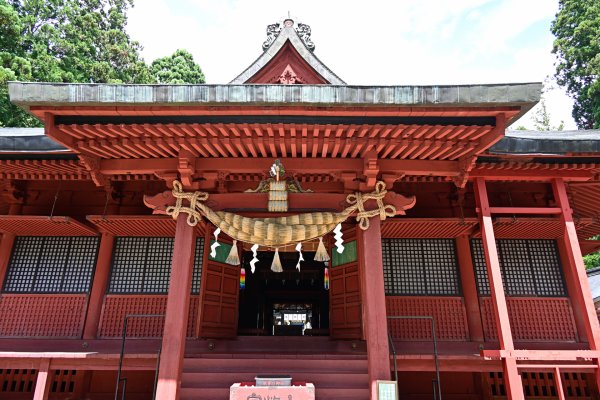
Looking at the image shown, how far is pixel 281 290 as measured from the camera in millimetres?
19656

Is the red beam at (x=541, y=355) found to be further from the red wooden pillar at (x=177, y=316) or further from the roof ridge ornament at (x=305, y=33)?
the roof ridge ornament at (x=305, y=33)

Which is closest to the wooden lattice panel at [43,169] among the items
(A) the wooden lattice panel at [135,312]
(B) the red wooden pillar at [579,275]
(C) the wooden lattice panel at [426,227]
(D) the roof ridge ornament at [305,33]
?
(A) the wooden lattice panel at [135,312]

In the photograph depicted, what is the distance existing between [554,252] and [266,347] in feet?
25.6

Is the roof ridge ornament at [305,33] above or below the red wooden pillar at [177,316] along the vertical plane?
above

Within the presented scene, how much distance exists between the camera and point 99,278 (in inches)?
378

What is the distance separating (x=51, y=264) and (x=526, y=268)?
12.1m

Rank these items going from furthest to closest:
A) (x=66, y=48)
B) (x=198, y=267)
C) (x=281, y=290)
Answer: (x=66, y=48) < (x=281, y=290) < (x=198, y=267)

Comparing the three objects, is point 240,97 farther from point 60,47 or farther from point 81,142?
point 60,47

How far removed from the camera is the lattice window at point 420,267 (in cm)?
977

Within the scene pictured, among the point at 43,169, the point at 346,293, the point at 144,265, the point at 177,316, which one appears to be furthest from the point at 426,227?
the point at 43,169

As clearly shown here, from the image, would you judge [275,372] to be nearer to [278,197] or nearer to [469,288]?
[278,197]

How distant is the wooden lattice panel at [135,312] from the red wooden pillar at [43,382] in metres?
1.76

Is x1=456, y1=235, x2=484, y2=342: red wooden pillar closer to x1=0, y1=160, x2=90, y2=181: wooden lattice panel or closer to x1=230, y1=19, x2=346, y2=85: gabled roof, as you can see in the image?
x1=230, y1=19, x2=346, y2=85: gabled roof

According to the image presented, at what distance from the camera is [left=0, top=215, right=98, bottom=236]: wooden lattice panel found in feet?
28.8
